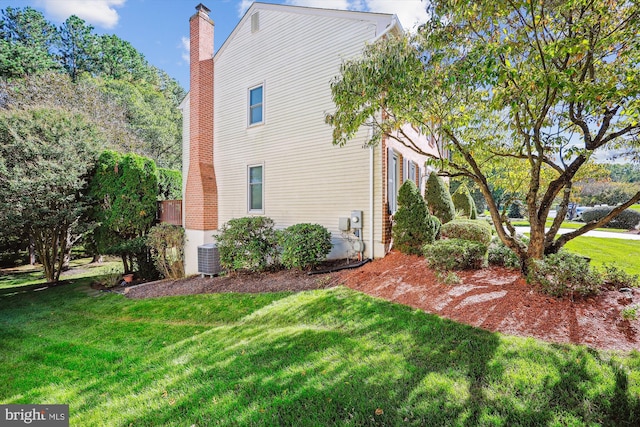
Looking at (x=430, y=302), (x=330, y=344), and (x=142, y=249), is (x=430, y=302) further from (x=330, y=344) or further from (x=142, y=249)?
(x=142, y=249)

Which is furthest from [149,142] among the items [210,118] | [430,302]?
[430,302]

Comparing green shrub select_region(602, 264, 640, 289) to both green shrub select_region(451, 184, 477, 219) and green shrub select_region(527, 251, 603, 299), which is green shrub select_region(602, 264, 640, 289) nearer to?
green shrub select_region(527, 251, 603, 299)

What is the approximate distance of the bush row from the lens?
297 inches

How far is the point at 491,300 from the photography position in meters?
4.41

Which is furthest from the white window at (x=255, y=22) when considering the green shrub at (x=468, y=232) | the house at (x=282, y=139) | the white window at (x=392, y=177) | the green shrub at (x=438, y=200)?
the green shrub at (x=468, y=232)

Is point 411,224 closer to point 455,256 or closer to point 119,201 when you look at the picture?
point 455,256

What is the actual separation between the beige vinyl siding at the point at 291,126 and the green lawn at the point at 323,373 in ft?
12.5

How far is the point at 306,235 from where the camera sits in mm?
7645

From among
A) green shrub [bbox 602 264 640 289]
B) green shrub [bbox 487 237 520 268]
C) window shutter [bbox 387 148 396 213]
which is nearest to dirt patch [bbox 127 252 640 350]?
green shrub [bbox 487 237 520 268]

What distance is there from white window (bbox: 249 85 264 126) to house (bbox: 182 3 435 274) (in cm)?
4

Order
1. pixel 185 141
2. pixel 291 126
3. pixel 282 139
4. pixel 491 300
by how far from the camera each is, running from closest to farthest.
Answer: pixel 491 300
pixel 291 126
pixel 282 139
pixel 185 141

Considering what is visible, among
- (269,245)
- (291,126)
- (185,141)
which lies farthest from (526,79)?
(185,141)

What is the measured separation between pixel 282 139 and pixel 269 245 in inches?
140

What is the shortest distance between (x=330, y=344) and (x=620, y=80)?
5362 mm
